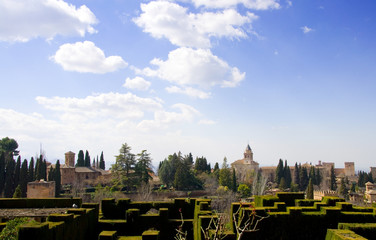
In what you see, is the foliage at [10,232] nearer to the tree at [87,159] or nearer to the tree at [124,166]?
the tree at [124,166]

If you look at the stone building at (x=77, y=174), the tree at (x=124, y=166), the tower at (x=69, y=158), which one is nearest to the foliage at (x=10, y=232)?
the tree at (x=124, y=166)

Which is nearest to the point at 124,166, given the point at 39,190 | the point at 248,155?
the point at 39,190

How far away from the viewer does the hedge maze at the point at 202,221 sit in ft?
37.4

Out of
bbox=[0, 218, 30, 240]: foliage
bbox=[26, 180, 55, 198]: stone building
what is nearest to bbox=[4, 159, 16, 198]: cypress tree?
bbox=[26, 180, 55, 198]: stone building

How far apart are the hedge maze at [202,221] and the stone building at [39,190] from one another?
24.0 metres

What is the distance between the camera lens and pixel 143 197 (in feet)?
137

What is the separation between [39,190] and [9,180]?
8419 mm

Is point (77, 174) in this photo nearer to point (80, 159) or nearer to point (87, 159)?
point (80, 159)

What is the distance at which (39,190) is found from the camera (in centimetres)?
4053

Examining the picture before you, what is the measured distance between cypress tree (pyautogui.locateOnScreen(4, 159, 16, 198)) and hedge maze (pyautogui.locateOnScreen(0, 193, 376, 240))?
3138 centimetres

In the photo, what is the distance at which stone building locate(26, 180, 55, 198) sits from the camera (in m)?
40.1

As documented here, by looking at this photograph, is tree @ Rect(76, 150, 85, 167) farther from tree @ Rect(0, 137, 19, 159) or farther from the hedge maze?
the hedge maze

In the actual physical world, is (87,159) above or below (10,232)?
above

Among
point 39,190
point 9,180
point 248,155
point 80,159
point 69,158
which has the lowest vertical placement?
point 39,190
